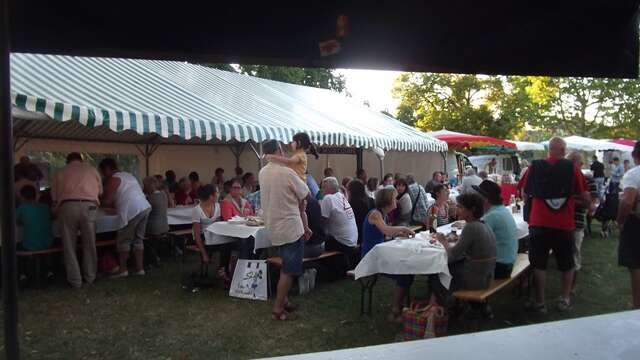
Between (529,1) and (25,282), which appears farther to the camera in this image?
(25,282)

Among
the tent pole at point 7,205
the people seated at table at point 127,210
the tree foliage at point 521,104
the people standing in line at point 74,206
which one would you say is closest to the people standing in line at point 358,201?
the people seated at table at point 127,210

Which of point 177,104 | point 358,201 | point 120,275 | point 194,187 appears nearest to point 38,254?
point 120,275

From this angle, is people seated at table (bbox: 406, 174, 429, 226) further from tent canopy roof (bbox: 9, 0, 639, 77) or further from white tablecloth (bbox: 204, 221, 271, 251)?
tent canopy roof (bbox: 9, 0, 639, 77)

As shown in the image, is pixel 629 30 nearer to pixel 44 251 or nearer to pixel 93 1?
pixel 93 1

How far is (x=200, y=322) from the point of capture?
15.3 ft

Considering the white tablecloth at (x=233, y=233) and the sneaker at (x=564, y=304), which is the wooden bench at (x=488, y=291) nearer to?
the sneaker at (x=564, y=304)

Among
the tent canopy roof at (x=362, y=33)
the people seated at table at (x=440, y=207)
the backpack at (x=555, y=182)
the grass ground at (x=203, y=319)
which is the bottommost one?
the grass ground at (x=203, y=319)

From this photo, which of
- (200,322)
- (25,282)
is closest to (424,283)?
(200,322)

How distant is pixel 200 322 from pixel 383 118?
10344 millimetres

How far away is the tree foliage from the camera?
79.3 feet

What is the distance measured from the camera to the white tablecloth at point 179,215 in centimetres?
792

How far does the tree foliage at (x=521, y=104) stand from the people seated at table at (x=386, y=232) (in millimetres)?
18376

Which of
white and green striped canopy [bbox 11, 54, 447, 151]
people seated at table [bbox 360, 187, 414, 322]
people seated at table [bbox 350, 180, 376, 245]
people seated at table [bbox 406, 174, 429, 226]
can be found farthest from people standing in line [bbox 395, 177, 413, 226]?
people seated at table [bbox 360, 187, 414, 322]

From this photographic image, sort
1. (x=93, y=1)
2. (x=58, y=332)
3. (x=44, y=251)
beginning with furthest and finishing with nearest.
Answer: (x=44, y=251)
(x=58, y=332)
(x=93, y=1)
